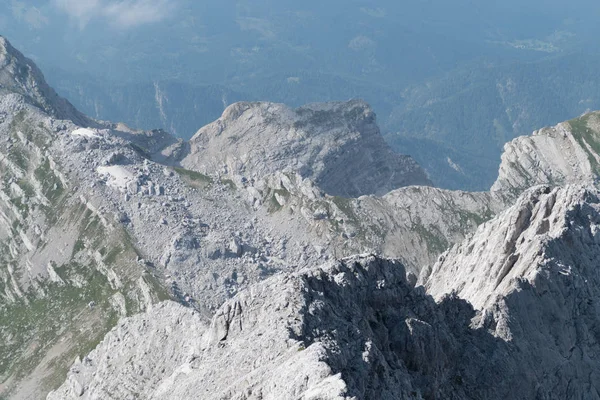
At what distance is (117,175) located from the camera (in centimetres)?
17500

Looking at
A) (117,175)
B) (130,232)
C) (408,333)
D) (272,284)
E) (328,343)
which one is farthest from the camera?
(117,175)

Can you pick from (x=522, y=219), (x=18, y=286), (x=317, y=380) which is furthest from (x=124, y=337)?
(x=18, y=286)

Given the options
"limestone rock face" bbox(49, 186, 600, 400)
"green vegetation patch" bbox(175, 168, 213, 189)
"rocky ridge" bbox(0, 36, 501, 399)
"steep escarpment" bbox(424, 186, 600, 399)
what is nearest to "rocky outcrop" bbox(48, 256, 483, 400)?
"limestone rock face" bbox(49, 186, 600, 400)

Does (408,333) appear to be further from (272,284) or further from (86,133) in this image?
(86,133)

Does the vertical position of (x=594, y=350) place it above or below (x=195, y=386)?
below

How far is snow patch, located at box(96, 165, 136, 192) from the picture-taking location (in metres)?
172

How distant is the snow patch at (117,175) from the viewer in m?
172

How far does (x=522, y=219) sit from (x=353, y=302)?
36096mm

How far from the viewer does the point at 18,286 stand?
160125mm

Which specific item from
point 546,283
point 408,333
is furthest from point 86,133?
point 408,333

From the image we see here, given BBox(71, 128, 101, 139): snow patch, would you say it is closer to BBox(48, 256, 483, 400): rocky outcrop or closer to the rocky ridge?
the rocky ridge

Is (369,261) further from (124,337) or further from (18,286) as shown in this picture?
(18,286)

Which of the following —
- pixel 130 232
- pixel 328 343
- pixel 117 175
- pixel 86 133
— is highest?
pixel 86 133

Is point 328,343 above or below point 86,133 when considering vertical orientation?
below
